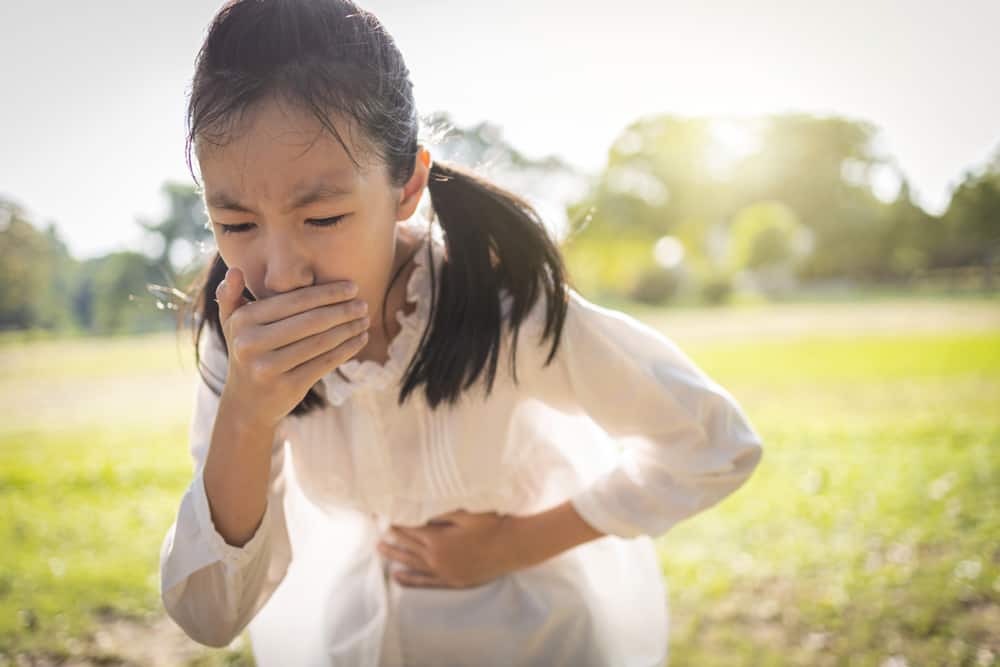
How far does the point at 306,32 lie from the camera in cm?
108

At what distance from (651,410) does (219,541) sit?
92 cm

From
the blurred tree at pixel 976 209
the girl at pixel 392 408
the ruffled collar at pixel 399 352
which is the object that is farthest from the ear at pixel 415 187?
the blurred tree at pixel 976 209

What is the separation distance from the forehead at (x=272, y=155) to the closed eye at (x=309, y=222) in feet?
0.19

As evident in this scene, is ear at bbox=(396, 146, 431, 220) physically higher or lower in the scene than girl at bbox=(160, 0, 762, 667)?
higher

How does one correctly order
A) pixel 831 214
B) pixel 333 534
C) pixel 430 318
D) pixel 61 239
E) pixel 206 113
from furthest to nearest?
pixel 831 214 → pixel 61 239 → pixel 333 534 → pixel 430 318 → pixel 206 113

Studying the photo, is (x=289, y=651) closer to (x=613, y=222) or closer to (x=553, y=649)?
(x=553, y=649)

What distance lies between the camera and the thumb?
43.0 inches

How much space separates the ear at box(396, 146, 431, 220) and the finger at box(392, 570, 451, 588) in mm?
837

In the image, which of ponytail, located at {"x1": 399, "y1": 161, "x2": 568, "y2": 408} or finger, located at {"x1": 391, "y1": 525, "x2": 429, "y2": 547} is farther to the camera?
finger, located at {"x1": 391, "y1": 525, "x2": 429, "y2": 547}

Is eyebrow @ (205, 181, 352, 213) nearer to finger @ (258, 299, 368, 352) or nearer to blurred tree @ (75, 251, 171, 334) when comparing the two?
finger @ (258, 299, 368, 352)

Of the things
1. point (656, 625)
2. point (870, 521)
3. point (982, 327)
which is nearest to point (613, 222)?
point (982, 327)

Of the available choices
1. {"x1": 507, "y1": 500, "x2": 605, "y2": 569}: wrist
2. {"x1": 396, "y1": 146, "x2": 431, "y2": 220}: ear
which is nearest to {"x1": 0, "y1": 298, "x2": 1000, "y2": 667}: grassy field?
{"x1": 396, "y1": 146, "x2": 431, "y2": 220}: ear

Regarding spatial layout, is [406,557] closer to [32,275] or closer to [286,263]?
[286,263]

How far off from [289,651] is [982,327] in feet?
41.9
